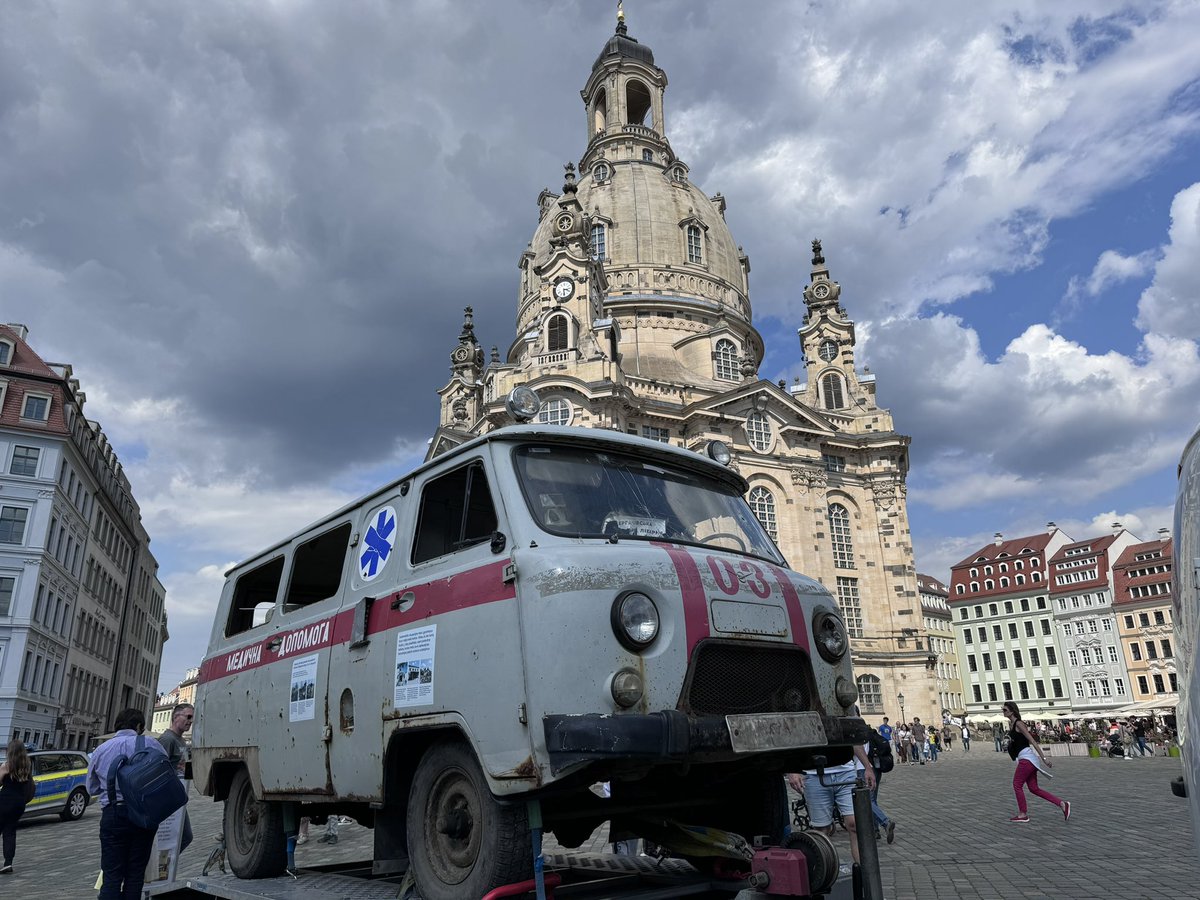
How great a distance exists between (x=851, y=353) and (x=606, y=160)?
24.6 meters

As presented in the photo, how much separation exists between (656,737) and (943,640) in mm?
91928

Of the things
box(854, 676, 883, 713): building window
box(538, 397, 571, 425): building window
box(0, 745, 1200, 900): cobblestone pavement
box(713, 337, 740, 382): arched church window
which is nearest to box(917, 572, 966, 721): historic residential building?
box(854, 676, 883, 713): building window

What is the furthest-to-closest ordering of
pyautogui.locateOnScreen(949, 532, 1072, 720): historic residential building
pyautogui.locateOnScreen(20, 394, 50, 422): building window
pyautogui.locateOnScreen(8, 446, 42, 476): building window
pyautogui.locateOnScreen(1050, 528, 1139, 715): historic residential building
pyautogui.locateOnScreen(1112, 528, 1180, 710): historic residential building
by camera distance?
pyautogui.locateOnScreen(949, 532, 1072, 720): historic residential building → pyautogui.locateOnScreen(1050, 528, 1139, 715): historic residential building → pyautogui.locateOnScreen(1112, 528, 1180, 710): historic residential building → pyautogui.locateOnScreen(20, 394, 50, 422): building window → pyautogui.locateOnScreen(8, 446, 42, 476): building window

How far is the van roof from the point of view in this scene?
5.09 metres

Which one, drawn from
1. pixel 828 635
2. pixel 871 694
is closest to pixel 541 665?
pixel 828 635

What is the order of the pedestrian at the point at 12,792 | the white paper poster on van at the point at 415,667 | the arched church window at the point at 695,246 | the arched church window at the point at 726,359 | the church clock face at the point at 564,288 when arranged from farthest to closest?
1. the arched church window at the point at 695,246
2. the arched church window at the point at 726,359
3. the church clock face at the point at 564,288
4. the pedestrian at the point at 12,792
5. the white paper poster on van at the point at 415,667

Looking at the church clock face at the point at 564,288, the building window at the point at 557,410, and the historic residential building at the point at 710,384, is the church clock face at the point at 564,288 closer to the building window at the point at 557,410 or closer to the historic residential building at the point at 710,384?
the historic residential building at the point at 710,384

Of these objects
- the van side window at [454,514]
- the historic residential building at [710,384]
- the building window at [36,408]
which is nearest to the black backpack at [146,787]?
the van side window at [454,514]

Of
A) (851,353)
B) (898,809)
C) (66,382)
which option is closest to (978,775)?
(898,809)

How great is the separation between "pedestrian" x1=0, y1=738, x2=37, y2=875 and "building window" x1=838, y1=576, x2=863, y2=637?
41.1m

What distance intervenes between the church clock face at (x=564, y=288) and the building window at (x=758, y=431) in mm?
12477

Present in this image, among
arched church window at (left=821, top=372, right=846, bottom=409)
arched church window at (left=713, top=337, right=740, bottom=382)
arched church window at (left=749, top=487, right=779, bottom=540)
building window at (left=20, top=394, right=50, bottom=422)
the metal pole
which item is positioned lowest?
the metal pole

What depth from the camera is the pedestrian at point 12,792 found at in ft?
39.4

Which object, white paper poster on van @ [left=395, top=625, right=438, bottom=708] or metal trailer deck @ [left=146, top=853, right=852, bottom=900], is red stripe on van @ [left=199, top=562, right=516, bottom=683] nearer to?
white paper poster on van @ [left=395, top=625, right=438, bottom=708]
